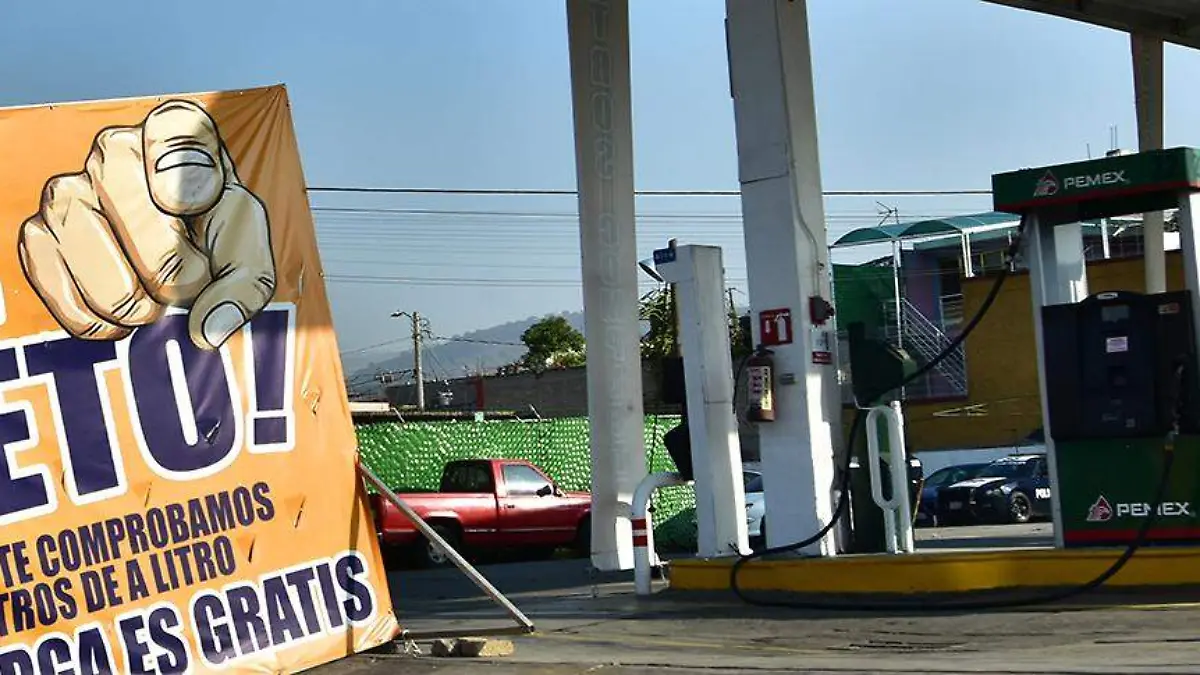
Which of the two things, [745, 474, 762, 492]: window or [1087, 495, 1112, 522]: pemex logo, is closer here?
[1087, 495, 1112, 522]: pemex logo

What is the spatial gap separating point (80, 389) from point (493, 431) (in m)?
18.1

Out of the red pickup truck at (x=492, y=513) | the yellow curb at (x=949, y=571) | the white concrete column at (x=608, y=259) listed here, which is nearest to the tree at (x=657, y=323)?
the red pickup truck at (x=492, y=513)

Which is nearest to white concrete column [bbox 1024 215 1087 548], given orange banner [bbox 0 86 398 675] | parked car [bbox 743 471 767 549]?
orange banner [bbox 0 86 398 675]

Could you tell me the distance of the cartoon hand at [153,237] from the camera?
770cm

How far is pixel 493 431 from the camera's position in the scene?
2564 centimetres

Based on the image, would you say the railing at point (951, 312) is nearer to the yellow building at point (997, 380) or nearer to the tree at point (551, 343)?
the yellow building at point (997, 380)

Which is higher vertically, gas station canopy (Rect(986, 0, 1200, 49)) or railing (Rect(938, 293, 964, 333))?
gas station canopy (Rect(986, 0, 1200, 49))

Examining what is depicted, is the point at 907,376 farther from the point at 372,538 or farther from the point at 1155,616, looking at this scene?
the point at 372,538

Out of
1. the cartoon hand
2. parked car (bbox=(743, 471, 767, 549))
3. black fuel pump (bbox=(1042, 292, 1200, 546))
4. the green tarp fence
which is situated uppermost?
the green tarp fence

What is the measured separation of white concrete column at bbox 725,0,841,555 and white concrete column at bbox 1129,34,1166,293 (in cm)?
1107

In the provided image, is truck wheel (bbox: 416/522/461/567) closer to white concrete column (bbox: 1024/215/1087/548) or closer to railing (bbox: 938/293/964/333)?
white concrete column (bbox: 1024/215/1087/548)

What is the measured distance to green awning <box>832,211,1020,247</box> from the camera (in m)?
49.2

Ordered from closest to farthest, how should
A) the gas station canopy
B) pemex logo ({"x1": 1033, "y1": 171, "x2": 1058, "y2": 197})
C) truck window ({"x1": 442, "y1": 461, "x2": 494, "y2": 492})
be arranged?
pemex logo ({"x1": 1033, "y1": 171, "x2": 1058, "y2": 197}) < the gas station canopy < truck window ({"x1": 442, "y1": 461, "x2": 494, "y2": 492})

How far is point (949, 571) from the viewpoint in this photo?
11.5m
